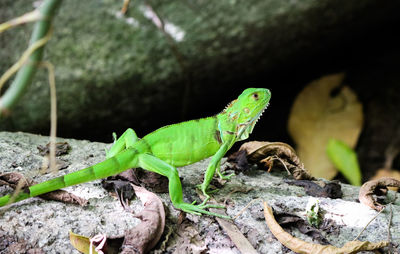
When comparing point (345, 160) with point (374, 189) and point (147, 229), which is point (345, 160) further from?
point (147, 229)

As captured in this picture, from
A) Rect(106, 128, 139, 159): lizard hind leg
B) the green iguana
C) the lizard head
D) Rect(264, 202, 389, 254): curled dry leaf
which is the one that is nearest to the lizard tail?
the green iguana

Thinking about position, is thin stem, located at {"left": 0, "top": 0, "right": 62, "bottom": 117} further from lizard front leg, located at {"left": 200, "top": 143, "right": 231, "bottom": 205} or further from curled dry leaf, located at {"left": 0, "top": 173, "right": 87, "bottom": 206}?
lizard front leg, located at {"left": 200, "top": 143, "right": 231, "bottom": 205}

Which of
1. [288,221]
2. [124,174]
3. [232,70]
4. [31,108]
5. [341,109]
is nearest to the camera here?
[288,221]

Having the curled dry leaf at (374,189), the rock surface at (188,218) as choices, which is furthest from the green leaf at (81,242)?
the curled dry leaf at (374,189)

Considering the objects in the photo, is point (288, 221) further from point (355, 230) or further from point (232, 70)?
point (232, 70)

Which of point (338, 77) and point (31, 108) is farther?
point (338, 77)

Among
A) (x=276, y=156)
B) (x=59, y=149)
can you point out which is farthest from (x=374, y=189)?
(x=59, y=149)

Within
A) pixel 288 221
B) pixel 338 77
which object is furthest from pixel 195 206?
pixel 338 77
